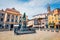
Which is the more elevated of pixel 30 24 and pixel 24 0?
pixel 24 0

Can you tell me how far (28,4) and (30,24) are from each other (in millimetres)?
488

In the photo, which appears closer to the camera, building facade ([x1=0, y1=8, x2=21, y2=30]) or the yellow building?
building facade ([x1=0, y1=8, x2=21, y2=30])

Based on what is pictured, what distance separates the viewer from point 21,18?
224 centimetres

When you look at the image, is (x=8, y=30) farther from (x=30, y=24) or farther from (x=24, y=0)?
(x=24, y=0)

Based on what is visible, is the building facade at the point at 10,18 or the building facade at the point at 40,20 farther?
the building facade at the point at 40,20

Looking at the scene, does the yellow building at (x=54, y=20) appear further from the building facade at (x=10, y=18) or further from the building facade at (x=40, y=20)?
the building facade at (x=10, y=18)

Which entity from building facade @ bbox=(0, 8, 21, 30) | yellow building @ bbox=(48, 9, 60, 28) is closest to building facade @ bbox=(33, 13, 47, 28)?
yellow building @ bbox=(48, 9, 60, 28)

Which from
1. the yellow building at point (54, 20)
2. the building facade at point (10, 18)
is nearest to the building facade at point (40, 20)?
the yellow building at point (54, 20)

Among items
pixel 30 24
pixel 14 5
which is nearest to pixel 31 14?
pixel 30 24

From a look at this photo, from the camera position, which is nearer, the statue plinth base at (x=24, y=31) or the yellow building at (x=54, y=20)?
the statue plinth base at (x=24, y=31)

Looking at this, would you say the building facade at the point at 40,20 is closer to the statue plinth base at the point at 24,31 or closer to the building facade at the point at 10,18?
the statue plinth base at the point at 24,31

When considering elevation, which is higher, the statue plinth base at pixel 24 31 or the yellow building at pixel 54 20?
the yellow building at pixel 54 20

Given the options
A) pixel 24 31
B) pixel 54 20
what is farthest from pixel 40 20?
pixel 24 31

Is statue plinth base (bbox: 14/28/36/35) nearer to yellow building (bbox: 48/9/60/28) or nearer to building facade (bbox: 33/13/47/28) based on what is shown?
building facade (bbox: 33/13/47/28)
